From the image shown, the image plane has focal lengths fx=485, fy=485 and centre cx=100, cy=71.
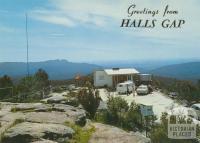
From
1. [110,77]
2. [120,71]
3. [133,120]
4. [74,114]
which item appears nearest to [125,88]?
[110,77]

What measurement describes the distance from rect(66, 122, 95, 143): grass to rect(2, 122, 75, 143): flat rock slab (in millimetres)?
216

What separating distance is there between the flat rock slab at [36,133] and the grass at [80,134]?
0.22 m

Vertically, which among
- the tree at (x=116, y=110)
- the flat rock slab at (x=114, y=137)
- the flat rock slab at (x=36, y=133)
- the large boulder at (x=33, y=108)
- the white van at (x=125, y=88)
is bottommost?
the white van at (x=125, y=88)

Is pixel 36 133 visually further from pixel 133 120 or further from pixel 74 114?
pixel 133 120

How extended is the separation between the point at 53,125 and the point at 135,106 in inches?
611

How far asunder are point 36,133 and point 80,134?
2227mm

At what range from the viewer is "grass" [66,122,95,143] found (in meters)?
16.4

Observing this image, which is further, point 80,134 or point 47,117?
point 47,117

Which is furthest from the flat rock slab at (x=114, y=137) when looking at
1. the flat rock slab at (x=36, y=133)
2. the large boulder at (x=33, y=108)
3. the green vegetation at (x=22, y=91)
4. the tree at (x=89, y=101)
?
the green vegetation at (x=22, y=91)

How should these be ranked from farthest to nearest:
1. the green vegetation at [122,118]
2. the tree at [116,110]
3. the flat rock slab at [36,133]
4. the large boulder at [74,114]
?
1. the tree at [116,110]
2. the green vegetation at [122,118]
3. the large boulder at [74,114]
4. the flat rock slab at [36,133]

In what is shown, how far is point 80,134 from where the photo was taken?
17125 mm

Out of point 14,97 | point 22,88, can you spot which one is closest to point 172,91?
point 22,88

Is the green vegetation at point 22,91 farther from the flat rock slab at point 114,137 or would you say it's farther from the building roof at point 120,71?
the building roof at point 120,71

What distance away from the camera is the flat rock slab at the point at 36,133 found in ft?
49.9
